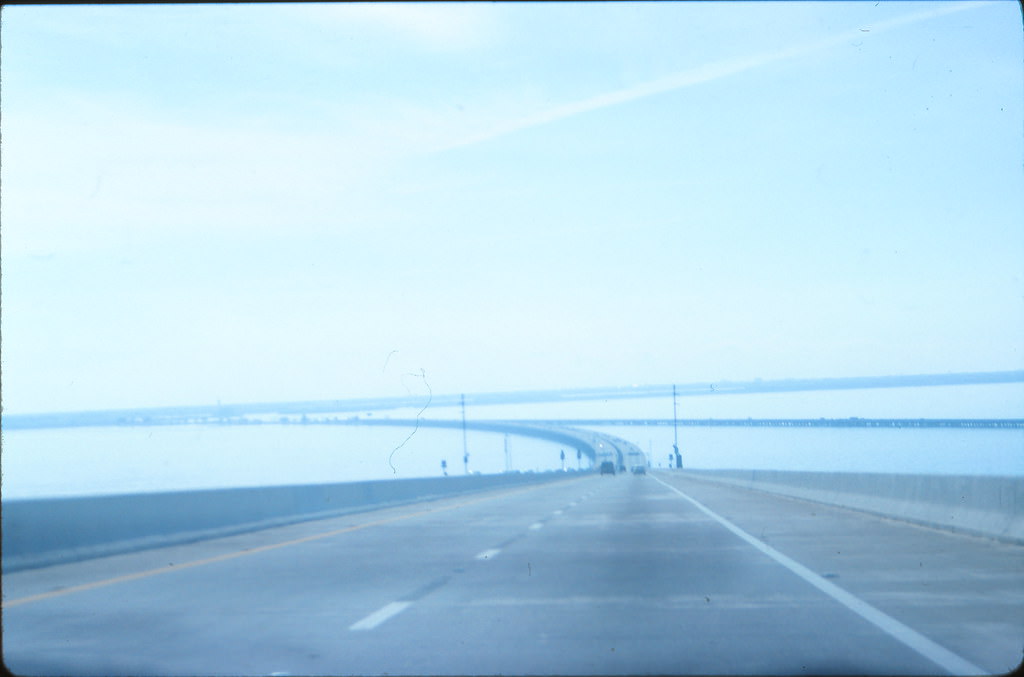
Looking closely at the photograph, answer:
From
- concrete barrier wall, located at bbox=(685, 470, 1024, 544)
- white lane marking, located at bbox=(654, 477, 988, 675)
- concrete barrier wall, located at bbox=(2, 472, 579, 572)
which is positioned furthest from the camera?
concrete barrier wall, located at bbox=(685, 470, 1024, 544)

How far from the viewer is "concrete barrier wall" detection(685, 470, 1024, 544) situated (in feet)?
57.7

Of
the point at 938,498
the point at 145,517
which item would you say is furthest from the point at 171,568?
the point at 938,498

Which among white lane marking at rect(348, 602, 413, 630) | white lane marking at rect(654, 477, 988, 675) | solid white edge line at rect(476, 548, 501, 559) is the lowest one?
solid white edge line at rect(476, 548, 501, 559)

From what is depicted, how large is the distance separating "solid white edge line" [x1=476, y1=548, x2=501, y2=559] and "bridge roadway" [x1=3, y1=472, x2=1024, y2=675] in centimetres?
4

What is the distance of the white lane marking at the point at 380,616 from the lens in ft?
36.0

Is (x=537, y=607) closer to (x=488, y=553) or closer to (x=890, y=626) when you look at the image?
(x=890, y=626)

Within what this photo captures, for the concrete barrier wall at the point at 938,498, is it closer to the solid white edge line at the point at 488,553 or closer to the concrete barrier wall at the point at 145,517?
the solid white edge line at the point at 488,553

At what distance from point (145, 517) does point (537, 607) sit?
10626 mm

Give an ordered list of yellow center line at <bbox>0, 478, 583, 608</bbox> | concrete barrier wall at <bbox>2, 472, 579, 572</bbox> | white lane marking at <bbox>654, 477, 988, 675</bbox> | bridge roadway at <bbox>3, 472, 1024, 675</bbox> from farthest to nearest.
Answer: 1. concrete barrier wall at <bbox>2, 472, 579, 572</bbox>
2. yellow center line at <bbox>0, 478, 583, 608</bbox>
3. bridge roadway at <bbox>3, 472, 1024, 675</bbox>
4. white lane marking at <bbox>654, 477, 988, 675</bbox>

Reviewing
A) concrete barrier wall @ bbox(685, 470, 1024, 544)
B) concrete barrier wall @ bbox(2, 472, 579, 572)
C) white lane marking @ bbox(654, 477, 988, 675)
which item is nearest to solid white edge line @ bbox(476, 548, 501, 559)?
white lane marking @ bbox(654, 477, 988, 675)

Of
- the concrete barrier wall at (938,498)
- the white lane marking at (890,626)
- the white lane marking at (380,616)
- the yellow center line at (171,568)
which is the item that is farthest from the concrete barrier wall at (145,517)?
the concrete barrier wall at (938,498)

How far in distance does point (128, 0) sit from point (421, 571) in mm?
9364

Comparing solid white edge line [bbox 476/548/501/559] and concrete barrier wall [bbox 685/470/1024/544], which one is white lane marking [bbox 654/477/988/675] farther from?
solid white edge line [bbox 476/548/501/559]

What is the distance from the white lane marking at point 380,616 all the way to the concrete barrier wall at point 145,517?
21.3ft
